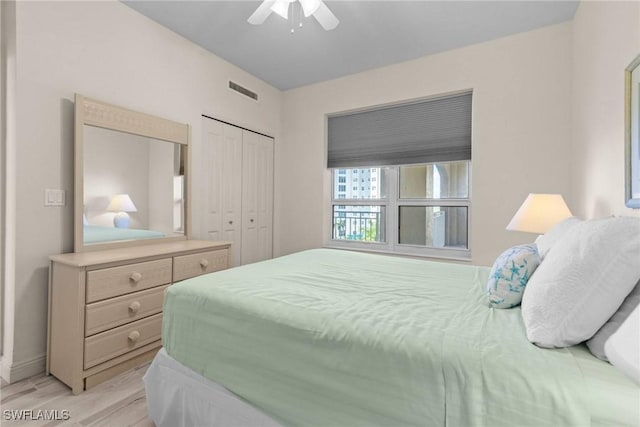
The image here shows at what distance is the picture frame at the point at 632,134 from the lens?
1.36m

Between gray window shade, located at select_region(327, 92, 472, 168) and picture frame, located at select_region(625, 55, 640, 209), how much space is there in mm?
1592

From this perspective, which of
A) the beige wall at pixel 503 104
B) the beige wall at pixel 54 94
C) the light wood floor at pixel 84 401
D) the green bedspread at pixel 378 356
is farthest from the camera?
the beige wall at pixel 503 104

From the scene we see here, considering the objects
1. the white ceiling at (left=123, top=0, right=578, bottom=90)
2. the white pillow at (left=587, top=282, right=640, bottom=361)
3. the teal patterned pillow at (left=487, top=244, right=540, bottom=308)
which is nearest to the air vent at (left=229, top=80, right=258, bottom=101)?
the white ceiling at (left=123, top=0, right=578, bottom=90)

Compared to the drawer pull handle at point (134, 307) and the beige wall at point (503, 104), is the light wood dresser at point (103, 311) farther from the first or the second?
the beige wall at point (503, 104)

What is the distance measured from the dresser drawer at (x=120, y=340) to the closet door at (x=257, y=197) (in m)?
1.53

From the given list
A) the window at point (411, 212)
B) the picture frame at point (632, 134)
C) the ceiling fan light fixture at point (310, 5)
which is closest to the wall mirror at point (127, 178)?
the ceiling fan light fixture at point (310, 5)

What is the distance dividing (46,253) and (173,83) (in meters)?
1.73

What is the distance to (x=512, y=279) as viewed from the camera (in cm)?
118

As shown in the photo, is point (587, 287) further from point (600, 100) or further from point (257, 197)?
point (257, 197)

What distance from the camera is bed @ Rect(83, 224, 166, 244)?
2186 millimetres

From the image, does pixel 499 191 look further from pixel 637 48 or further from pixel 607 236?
pixel 607 236

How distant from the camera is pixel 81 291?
5.81ft

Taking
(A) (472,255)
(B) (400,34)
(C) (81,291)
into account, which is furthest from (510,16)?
(C) (81,291)

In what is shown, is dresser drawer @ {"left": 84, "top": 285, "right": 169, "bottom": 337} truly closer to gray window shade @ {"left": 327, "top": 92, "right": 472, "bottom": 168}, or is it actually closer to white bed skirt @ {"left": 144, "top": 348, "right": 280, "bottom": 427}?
white bed skirt @ {"left": 144, "top": 348, "right": 280, "bottom": 427}
